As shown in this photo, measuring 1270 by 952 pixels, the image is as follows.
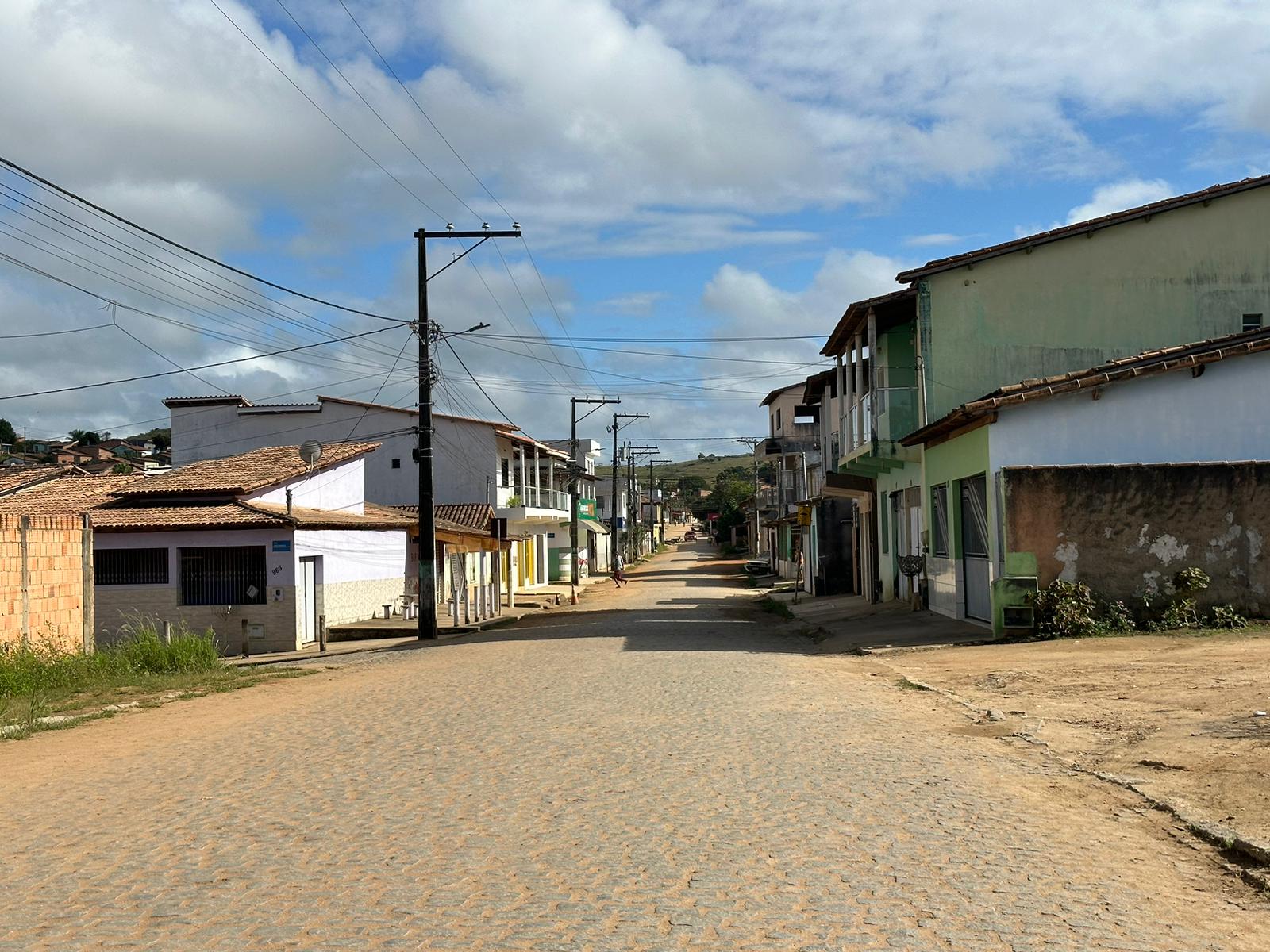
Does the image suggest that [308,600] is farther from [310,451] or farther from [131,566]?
[310,451]

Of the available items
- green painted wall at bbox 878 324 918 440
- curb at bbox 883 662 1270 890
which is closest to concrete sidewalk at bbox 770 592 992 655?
green painted wall at bbox 878 324 918 440

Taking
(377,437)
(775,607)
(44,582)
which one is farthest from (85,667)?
(377,437)

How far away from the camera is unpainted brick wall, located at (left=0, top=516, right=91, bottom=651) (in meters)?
18.2

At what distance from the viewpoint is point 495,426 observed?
49.4 metres

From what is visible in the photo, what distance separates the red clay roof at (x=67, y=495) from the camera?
1230 inches

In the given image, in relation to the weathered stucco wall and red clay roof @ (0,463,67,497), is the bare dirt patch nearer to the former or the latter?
the weathered stucco wall

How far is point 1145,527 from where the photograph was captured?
18.5m

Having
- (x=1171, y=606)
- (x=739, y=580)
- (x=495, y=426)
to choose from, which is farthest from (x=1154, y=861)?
(x=739, y=580)

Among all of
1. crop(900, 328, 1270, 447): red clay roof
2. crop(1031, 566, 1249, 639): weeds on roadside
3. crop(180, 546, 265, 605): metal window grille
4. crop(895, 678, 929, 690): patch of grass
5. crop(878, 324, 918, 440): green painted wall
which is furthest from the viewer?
crop(180, 546, 265, 605): metal window grille

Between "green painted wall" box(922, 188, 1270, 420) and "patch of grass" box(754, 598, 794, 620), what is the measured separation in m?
9.32

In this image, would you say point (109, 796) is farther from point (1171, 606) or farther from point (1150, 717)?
point (1171, 606)

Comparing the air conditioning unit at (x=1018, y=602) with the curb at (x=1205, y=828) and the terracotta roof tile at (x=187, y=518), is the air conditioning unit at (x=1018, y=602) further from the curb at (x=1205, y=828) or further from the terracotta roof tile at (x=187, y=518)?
the terracotta roof tile at (x=187, y=518)

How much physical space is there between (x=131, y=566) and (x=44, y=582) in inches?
378

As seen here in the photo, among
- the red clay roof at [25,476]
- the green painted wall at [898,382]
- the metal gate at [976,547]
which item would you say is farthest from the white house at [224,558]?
the metal gate at [976,547]
